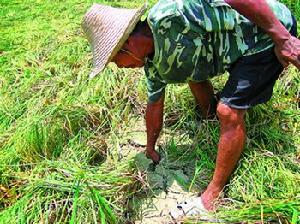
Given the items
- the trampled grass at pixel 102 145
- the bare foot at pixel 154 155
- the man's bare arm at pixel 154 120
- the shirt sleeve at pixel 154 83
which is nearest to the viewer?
the trampled grass at pixel 102 145

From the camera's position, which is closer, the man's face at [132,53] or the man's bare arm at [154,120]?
the man's face at [132,53]

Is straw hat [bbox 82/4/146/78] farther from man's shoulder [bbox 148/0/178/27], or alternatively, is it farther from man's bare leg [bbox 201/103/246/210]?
man's bare leg [bbox 201/103/246/210]

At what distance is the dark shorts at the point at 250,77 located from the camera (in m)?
2.44

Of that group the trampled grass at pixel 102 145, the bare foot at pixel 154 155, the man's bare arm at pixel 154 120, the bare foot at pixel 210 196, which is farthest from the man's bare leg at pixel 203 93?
the bare foot at pixel 210 196

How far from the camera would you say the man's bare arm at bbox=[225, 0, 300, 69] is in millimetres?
2266

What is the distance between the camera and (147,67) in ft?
8.66

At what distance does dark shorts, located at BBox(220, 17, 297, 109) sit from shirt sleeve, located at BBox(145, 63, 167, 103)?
36 centimetres

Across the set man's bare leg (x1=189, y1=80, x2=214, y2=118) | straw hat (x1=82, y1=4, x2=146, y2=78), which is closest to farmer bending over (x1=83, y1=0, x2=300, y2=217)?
straw hat (x1=82, y1=4, x2=146, y2=78)

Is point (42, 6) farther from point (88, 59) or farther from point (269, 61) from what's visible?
point (269, 61)

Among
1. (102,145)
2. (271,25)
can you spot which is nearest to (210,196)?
(102,145)

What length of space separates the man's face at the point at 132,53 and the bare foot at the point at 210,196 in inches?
27.9

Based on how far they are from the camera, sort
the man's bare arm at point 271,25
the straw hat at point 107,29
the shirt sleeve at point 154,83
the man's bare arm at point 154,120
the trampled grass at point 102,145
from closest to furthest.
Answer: the man's bare arm at point 271,25 → the straw hat at point 107,29 → the trampled grass at point 102,145 → the shirt sleeve at point 154,83 → the man's bare arm at point 154,120

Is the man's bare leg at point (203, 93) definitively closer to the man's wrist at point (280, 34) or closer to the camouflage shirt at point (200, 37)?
the camouflage shirt at point (200, 37)

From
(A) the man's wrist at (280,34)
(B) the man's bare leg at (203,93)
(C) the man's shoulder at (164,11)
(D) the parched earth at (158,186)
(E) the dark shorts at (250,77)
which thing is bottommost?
(D) the parched earth at (158,186)
